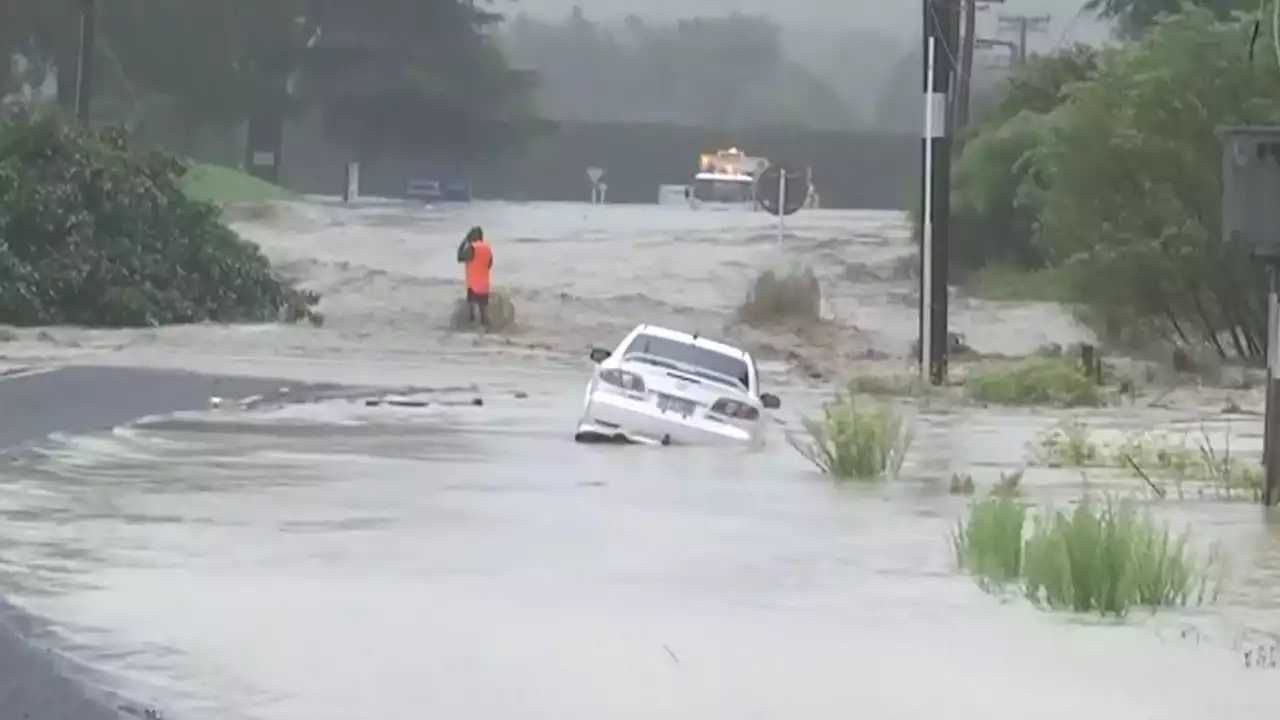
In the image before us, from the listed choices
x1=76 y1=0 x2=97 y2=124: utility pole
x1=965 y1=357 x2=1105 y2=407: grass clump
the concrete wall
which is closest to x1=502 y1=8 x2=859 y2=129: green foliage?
the concrete wall

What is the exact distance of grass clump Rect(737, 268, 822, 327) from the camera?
46.2 m

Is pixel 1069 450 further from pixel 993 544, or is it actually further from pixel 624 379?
pixel 993 544

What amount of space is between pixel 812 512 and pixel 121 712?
8622mm

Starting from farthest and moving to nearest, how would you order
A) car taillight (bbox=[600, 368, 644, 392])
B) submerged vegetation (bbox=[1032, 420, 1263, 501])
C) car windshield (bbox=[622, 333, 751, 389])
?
car windshield (bbox=[622, 333, 751, 389]) → car taillight (bbox=[600, 368, 644, 392]) → submerged vegetation (bbox=[1032, 420, 1263, 501])

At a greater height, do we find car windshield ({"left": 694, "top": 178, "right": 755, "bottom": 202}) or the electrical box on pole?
car windshield ({"left": 694, "top": 178, "right": 755, "bottom": 202})

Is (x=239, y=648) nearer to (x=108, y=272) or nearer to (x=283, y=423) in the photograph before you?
(x=283, y=423)

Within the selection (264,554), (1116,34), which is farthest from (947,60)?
(1116,34)

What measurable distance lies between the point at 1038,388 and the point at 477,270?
37.2 ft

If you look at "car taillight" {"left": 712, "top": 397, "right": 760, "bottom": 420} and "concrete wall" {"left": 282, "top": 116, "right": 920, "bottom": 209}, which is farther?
"concrete wall" {"left": 282, "top": 116, "right": 920, "bottom": 209}

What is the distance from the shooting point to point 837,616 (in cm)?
1262

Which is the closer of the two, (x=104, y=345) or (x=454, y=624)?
(x=454, y=624)

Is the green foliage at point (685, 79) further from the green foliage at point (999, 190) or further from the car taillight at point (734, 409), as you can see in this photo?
the car taillight at point (734, 409)

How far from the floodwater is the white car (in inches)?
13.9

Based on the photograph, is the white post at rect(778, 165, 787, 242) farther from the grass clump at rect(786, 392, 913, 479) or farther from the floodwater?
the grass clump at rect(786, 392, 913, 479)
